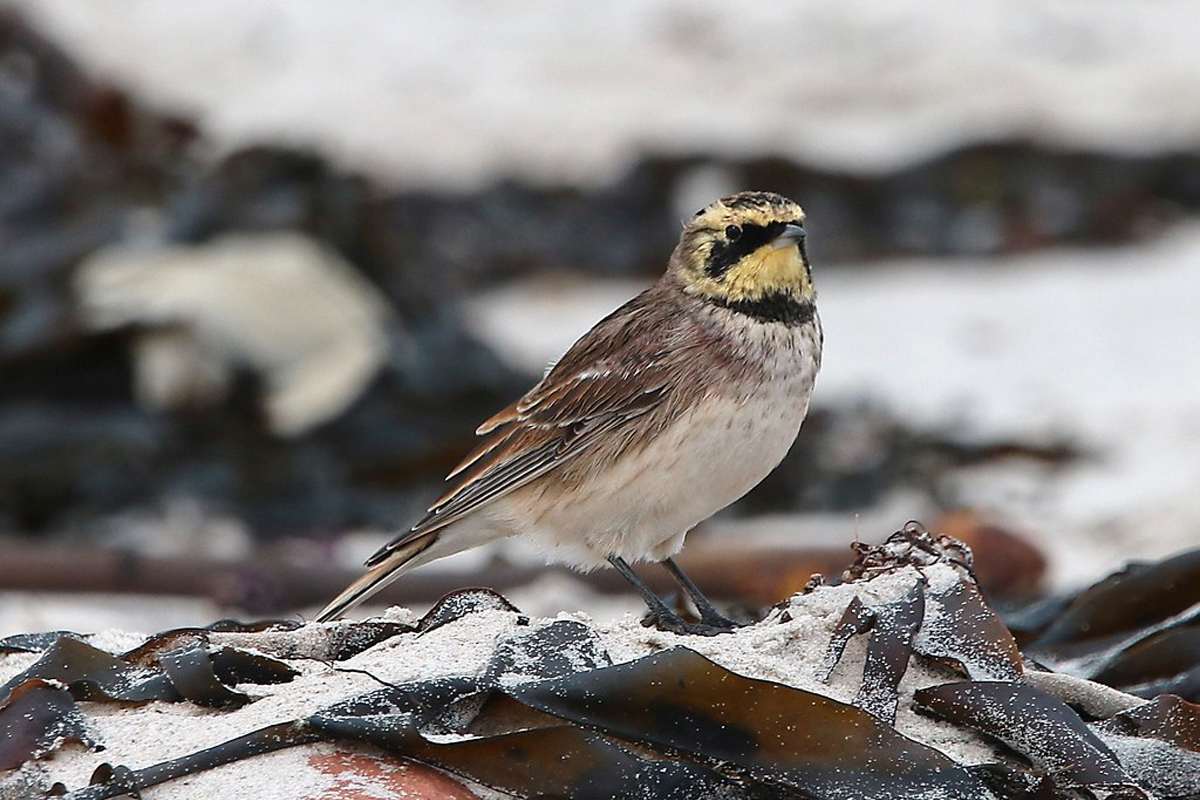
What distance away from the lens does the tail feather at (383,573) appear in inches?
206

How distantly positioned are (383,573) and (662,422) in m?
0.87

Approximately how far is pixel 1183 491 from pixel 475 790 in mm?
5372

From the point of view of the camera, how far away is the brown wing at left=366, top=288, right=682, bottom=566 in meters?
5.15

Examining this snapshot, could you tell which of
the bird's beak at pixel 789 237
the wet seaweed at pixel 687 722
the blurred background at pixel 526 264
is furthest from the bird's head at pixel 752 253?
the wet seaweed at pixel 687 722

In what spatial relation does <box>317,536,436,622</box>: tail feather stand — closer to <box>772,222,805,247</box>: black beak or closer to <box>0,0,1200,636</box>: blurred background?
<box>0,0,1200,636</box>: blurred background

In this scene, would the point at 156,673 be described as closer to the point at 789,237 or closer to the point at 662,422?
the point at 662,422

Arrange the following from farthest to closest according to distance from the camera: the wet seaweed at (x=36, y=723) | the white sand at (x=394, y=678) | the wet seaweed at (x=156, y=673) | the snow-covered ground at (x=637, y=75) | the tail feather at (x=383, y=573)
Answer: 1. the snow-covered ground at (x=637, y=75)
2. the tail feather at (x=383, y=573)
3. the wet seaweed at (x=156, y=673)
4. the wet seaweed at (x=36, y=723)
5. the white sand at (x=394, y=678)

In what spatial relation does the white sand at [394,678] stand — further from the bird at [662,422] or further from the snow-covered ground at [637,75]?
the snow-covered ground at [637,75]

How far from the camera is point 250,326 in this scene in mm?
8742

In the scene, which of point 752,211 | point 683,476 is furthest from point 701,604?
point 752,211

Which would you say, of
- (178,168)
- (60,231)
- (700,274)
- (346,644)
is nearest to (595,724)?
(346,644)

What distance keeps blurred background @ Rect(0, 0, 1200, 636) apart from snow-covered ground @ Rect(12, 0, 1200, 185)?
3cm

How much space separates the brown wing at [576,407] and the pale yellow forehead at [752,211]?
286 mm

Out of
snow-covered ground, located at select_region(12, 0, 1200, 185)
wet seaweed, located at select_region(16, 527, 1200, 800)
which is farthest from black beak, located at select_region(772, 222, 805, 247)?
snow-covered ground, located at select_region(12, 0, 1200, 185)
